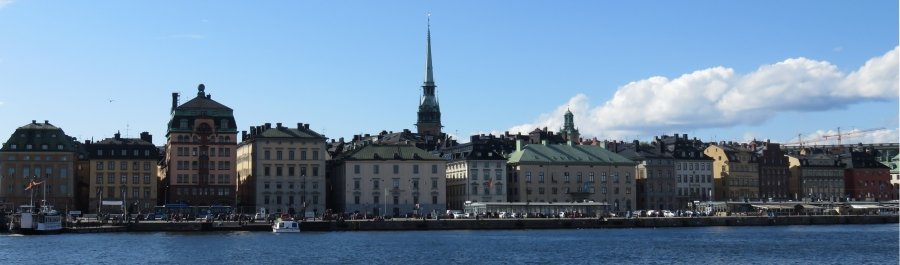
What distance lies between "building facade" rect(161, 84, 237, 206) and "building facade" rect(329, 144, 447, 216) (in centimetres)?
1382

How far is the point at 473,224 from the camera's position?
450 ft

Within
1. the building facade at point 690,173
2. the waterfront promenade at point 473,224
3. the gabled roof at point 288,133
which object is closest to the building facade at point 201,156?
the gabled roof at point 288,133

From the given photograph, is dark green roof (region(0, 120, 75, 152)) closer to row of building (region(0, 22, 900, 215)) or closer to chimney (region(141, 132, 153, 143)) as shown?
row of building (region(0, 22, 900, 215))

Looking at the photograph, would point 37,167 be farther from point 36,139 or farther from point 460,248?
point 460,248

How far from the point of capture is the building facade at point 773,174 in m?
193

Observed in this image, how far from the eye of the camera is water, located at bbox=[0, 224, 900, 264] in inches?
3474

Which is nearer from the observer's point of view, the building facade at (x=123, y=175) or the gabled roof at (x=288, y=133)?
the building facade at (x=123, y=175)

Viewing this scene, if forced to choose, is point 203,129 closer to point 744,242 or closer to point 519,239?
point 519,239

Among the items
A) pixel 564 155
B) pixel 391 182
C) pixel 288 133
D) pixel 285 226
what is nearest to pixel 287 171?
pixel 288 133

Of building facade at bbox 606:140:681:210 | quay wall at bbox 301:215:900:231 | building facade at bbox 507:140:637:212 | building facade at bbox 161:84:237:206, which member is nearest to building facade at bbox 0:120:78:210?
building facade at bbox 161:84:237:206

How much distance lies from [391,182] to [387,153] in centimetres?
387

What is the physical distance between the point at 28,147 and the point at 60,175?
471 centimetres

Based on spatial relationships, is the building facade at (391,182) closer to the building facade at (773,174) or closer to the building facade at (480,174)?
the building facade at (480,174)

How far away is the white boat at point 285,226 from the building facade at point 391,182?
26.8 meters
